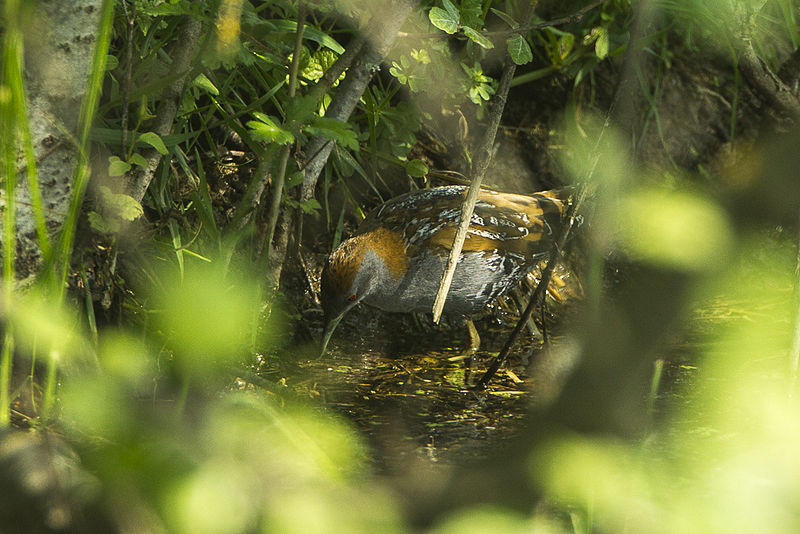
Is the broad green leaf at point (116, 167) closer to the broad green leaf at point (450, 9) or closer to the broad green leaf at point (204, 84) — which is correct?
the broad green leaf at point (204, 84)

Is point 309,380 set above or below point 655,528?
below

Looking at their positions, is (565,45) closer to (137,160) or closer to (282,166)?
(282,166)

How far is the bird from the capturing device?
3746mm

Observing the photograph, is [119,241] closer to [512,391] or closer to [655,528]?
[512,391]

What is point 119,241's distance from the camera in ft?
8.78

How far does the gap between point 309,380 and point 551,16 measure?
2.48 meters

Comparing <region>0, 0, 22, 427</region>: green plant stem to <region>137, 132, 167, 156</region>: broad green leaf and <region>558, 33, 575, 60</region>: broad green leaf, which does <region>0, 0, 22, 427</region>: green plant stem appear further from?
<region>558, 33, 575, 60</region>: broad green leaf

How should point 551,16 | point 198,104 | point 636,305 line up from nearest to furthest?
point 636,305, point 198,104, point 551,16

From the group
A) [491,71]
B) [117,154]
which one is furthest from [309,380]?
[491,71]

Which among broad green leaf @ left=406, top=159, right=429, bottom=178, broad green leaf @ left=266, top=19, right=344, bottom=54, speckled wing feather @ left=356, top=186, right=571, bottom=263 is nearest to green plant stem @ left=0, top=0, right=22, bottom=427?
broad green leaf @ left=266, top=19, right=344, bottom=54

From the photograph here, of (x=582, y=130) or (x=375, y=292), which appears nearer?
(x=375, y=292)

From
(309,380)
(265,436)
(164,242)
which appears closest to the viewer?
(265,436)

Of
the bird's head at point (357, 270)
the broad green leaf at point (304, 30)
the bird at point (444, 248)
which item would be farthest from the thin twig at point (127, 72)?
the bird at point (444, 248)

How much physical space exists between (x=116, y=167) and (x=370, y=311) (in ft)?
6.51
